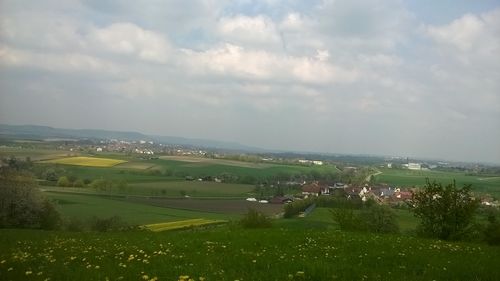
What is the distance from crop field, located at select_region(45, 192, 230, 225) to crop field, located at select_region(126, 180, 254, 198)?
1418 centimetres

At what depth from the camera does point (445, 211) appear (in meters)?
30.6

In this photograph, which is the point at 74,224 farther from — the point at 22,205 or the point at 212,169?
the point at 212,169

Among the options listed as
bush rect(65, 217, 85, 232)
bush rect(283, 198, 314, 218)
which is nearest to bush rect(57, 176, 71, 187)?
bush rect(65, 217, 85, 232)

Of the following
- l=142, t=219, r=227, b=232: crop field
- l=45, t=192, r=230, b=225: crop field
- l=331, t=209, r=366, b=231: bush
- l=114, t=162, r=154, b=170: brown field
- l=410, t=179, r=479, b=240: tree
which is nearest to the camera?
l=410, t=179, r=479, b=240: tree

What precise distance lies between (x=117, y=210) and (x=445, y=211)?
56.1 meters

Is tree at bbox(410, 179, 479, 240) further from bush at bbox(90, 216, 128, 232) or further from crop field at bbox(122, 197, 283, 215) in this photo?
crop field at bbox(122, 197, 283, 215)

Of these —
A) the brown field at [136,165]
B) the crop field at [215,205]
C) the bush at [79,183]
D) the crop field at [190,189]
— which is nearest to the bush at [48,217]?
the crop field at [215,205]

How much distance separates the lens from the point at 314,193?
10988 cm

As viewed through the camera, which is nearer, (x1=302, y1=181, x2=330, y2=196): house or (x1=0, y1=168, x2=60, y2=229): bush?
(x1=0, y1=168, x2=60, y2=229): bush

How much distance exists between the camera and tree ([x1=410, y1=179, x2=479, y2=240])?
30.2 meters

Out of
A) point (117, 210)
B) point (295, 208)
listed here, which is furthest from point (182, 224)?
point (295, 208)

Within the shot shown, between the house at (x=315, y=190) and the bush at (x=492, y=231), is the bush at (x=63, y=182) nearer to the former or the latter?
the house at (x=315, y=190)

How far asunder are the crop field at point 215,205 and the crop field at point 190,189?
667 cm

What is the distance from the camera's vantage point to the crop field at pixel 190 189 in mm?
100188
